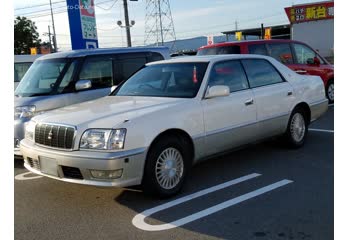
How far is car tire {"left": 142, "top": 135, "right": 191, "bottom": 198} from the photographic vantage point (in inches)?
166

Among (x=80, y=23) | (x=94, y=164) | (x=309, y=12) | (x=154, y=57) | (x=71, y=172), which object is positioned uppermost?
(x=309, y=12)

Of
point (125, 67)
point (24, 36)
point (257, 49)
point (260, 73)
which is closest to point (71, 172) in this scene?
point (260, 73)

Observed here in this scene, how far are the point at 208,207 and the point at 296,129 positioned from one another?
2763 mm

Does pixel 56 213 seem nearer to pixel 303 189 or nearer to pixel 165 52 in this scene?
pixel 303 189

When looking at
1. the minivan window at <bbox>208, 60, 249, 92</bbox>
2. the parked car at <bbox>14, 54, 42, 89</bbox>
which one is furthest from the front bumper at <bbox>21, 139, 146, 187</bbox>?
the parked car at <bbox>14, 54, 42, 89</bbox>

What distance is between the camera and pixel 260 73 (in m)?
5.84

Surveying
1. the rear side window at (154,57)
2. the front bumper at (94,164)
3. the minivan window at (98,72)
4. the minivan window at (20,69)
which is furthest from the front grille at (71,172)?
the minivan window at (20,69)

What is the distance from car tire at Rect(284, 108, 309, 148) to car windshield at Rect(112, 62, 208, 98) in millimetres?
1917

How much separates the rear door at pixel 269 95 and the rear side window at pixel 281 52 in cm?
364

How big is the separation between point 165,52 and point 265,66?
278 centimetres

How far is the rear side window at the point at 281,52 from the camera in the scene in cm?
955

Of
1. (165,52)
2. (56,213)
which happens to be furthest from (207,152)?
(165,52)

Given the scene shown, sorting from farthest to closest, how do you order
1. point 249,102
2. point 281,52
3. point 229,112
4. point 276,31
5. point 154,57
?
point 276,31 < point 281,52 < point 154,57 < point 249,102 < point 229,112

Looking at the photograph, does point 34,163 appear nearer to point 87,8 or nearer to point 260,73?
point 260,73
